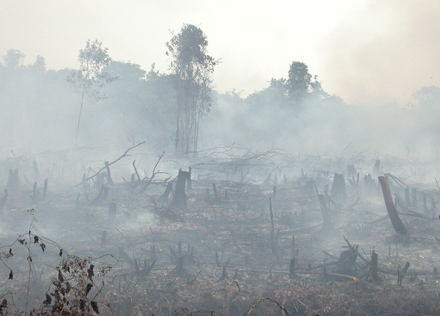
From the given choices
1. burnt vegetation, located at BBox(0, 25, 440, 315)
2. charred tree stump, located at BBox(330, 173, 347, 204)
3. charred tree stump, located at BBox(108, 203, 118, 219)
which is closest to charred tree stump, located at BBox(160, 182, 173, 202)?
burnt vegetation, located at BBox(0, 25, 440, 315)

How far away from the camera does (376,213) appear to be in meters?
10.0

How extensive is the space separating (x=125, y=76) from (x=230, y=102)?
12.7 meters

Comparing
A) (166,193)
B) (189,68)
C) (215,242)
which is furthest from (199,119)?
(215,242)

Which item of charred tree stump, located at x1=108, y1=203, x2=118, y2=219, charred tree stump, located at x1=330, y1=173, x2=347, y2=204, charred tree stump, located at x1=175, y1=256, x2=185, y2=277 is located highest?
charred tree stump, located at x1=330, y1=173, x2=347, y2=204

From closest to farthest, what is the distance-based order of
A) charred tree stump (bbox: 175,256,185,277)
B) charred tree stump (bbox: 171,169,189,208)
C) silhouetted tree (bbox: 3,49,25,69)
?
charred tree stump (bbox: 175,256,185,277) → charred tree stump (bbox: 171,169,189,208) → silhouetted tree (bbox: 3,49,25,69)

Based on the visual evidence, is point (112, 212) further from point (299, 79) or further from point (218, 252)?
point (299, 79)

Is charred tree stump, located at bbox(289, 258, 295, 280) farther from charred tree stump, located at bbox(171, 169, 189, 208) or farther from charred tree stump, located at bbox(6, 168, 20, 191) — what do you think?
charred tree stump, located at bbox(6, 168, 20, 191)

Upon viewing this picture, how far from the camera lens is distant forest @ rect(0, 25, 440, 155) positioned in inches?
1248

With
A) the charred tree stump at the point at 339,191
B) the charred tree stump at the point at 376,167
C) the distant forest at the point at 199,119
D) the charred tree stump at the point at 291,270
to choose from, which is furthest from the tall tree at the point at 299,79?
the charred tree stump at the point at 291,270

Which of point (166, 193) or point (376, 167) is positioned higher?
point (376, 167)

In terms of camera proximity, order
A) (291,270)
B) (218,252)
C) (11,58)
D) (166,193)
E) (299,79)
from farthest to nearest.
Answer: (11,58)
(299,79)
(166,193)
(218,252)
(291,270)

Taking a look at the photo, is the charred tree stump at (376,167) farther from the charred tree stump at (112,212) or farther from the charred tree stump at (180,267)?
the charred tree stump at (180,267)

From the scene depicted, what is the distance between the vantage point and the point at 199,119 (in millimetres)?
33250

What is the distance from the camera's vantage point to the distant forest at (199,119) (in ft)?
104
